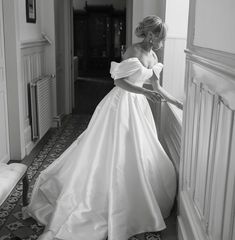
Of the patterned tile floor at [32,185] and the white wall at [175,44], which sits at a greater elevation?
the white wall at [175,44]

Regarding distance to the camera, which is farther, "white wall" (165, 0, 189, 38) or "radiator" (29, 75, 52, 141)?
"radiator" (29, 75, 52, 141)

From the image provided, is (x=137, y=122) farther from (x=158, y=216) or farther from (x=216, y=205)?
(x=216, y=205)

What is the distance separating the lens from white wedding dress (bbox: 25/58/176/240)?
2.49 m

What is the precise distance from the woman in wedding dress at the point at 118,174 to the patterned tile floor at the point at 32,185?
9 cm

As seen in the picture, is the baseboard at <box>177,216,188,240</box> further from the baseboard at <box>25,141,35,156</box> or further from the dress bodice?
the baseboard at <box>25,141,35,156</box>

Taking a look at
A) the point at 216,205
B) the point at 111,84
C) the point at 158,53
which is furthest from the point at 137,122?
the point at 111,84

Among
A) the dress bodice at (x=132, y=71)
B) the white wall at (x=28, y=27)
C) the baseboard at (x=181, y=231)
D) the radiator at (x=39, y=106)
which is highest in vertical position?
the white wall at (x=28, y=27)

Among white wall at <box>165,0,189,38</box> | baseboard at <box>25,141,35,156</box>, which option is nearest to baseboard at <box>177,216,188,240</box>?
white wall at <box>165,0,189,38</box>

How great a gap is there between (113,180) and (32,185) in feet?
3.75

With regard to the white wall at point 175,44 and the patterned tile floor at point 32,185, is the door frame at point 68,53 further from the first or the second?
the white wall at point 175,44

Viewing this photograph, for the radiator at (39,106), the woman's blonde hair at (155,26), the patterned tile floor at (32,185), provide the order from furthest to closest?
the radiator at (39,106) < the woman's blonde hair at (155,26) < the patterned tile floor at (32,185)

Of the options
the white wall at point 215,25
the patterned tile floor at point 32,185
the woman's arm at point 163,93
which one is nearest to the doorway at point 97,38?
the patterned tile floor at point 32,185

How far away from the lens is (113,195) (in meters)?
2.56

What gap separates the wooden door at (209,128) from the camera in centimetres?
142
